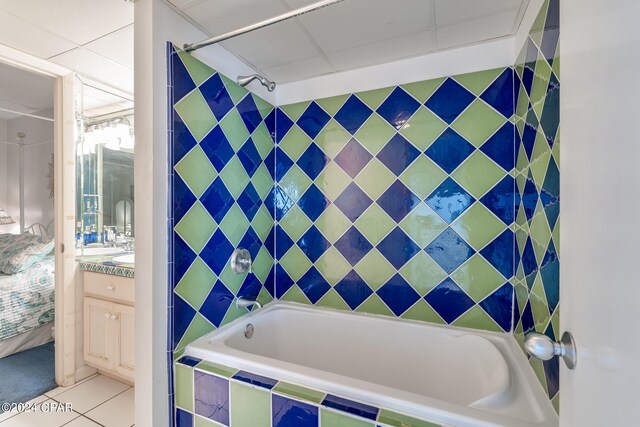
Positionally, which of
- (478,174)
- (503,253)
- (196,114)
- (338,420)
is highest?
(196,114)

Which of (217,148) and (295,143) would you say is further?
(295,143)

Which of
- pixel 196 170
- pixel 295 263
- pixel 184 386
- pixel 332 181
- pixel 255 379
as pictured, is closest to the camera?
pixel 255 379

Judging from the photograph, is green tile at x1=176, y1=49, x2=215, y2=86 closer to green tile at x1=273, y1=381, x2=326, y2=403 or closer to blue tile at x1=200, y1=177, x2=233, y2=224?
blue tile at x1=200, y1=177, x2=233, y2=224

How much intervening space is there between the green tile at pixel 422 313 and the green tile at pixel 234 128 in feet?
4.55

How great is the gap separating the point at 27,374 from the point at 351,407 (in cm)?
258

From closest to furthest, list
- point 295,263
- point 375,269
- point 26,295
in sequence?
point 375,269 → point 295,263 → point 26,295

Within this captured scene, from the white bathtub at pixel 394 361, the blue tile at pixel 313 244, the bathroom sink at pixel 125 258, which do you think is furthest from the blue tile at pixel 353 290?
the bathroom sink at pixel 125 258

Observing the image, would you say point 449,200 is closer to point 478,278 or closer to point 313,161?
point 478,278

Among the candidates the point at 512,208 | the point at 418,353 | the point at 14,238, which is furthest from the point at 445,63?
the point at 14,238

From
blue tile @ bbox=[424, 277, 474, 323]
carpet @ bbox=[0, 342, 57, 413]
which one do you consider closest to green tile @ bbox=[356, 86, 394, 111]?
blue tile @ bbox=[424, 277, 474, 323]

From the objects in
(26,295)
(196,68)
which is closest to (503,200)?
(196,68)

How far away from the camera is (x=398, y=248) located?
5.58 feet
